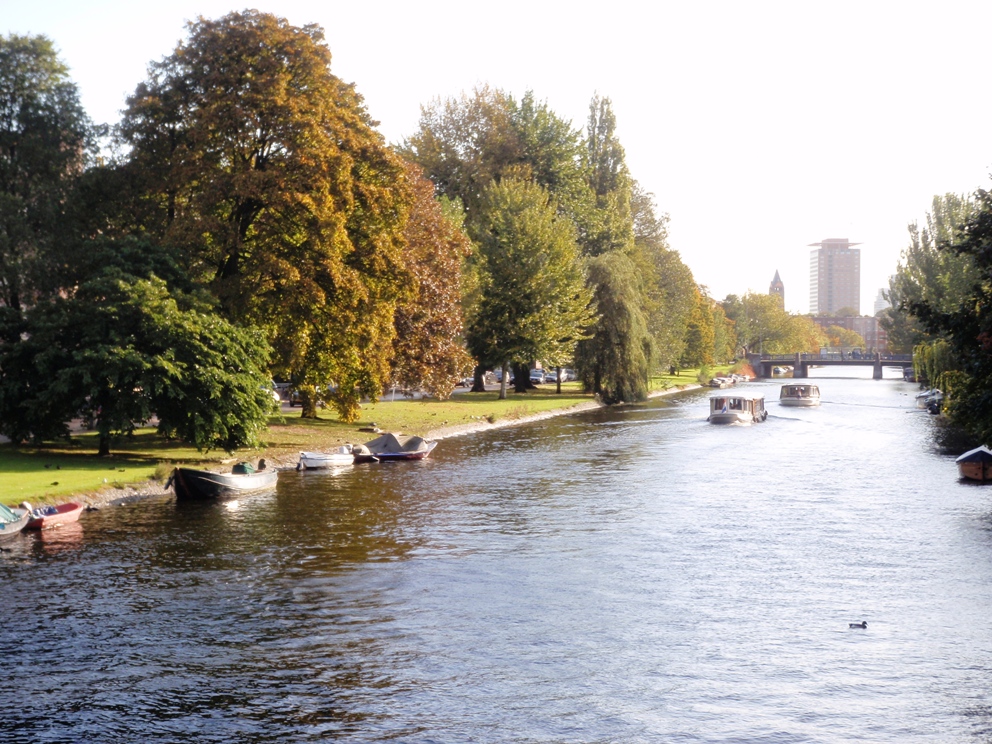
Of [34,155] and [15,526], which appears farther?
[34,155]

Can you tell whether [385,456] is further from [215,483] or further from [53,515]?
[53,515]

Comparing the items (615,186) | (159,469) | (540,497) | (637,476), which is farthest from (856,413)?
(159,469)

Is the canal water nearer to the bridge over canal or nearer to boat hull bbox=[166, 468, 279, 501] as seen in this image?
boat hull bbox=[166, 468, 279, 501]

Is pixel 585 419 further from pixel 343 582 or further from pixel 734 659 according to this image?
pixel 734 659

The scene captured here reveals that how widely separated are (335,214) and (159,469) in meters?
14.1

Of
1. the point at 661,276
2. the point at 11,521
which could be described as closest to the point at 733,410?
the point at 661,276

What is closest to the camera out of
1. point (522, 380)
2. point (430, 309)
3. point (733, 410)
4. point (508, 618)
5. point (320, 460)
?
point (508, 618)

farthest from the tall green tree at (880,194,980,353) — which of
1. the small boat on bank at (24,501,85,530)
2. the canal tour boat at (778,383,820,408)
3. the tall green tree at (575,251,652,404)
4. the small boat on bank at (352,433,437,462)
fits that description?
the small boat on bank at (24,501,85,530)

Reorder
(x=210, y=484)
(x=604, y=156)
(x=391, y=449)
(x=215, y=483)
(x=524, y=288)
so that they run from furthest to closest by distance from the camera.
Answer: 1. (x=604, y=156)
2. (x=524, y=288)
3. (x=391, y=449)
4. (x=215, y=483)
5. (x=210, y=484)

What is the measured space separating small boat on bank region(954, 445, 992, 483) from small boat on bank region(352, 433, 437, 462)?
24.7 metres

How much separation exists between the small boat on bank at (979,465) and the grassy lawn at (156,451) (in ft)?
96.0

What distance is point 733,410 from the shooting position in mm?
75562

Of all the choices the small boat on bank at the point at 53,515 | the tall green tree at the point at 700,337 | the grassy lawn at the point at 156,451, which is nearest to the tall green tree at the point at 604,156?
the grassy lawn at the point at 156,451

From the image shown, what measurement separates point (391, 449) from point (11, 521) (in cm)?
2307
